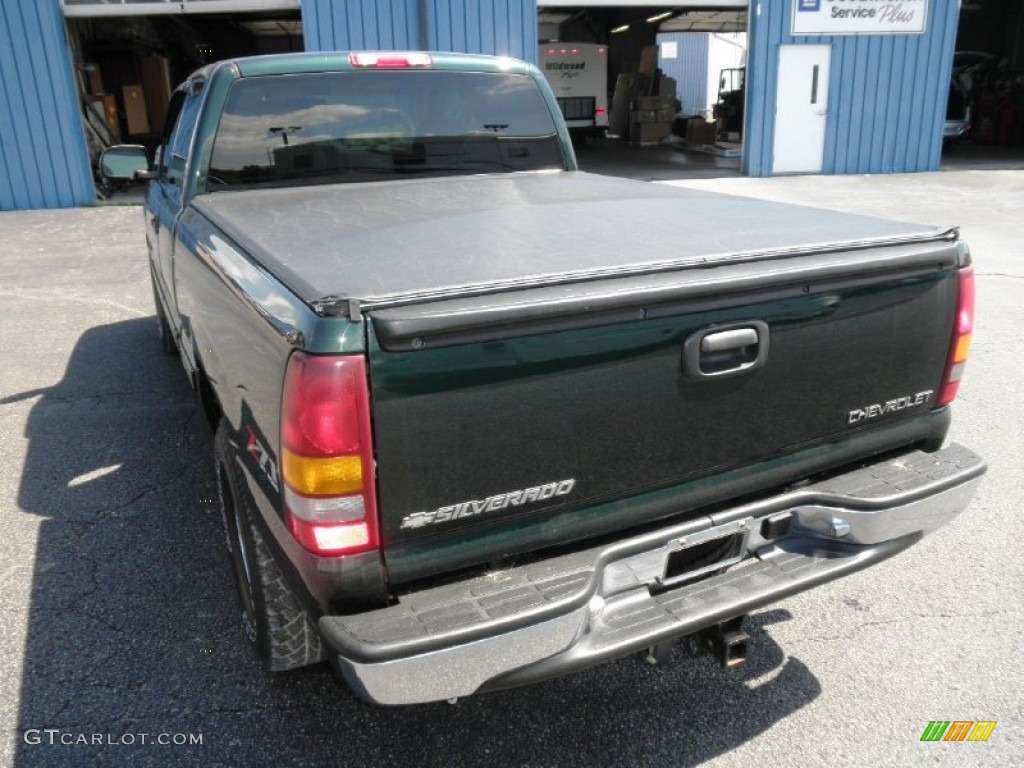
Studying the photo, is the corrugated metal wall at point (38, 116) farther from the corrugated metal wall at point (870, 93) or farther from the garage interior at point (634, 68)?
the corrugated metal wall at point (870, 93)

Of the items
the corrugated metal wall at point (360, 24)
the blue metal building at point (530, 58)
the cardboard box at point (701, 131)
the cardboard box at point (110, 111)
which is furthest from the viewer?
the cardboard box at point (701, 131)

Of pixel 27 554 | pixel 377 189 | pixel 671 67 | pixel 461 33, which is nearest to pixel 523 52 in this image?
pixel 461 33

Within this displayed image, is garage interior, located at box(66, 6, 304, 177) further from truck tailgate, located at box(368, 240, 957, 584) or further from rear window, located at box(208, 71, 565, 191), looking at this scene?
truck tailgate, located at box(368, 240, 957, 584)

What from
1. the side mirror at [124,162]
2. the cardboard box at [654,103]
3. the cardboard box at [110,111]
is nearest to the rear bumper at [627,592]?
the side mirror at [124,162]

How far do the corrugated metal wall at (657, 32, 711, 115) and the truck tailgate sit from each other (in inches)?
1250

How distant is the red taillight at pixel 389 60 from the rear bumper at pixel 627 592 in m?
2.80

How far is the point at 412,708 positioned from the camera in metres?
2.55

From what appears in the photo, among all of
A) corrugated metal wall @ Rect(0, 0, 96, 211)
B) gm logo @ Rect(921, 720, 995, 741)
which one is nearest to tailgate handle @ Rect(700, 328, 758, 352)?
gm logo @ Rect(921, 720, 995, 741)

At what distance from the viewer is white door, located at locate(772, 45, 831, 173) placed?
624 inches

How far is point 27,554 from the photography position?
343 centimetres

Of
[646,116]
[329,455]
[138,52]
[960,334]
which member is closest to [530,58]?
[138,52]

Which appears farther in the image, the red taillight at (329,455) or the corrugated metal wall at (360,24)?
the corrugated metal wall at (360,24)

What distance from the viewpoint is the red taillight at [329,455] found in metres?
1.76

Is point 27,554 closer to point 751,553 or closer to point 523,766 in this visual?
point 523,766
